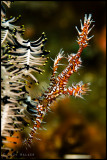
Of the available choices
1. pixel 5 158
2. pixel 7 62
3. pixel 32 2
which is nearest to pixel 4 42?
pixel 7 62

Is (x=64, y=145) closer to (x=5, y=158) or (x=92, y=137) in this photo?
(x=92, y=137)

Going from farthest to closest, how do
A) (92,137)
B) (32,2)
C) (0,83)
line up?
(92,137) → (32,2) → (0,83)

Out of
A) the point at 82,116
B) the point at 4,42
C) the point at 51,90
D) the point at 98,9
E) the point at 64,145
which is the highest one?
the point at 98,9

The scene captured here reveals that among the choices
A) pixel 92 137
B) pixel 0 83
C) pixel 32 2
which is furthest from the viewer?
pixel 92 137

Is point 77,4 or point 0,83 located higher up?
point 77,4

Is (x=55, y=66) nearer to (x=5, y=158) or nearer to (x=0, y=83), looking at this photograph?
(x=0, y=83)

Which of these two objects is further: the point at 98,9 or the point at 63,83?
the point at 98,9

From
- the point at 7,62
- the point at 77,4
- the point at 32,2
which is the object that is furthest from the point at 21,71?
the point at 77,4
